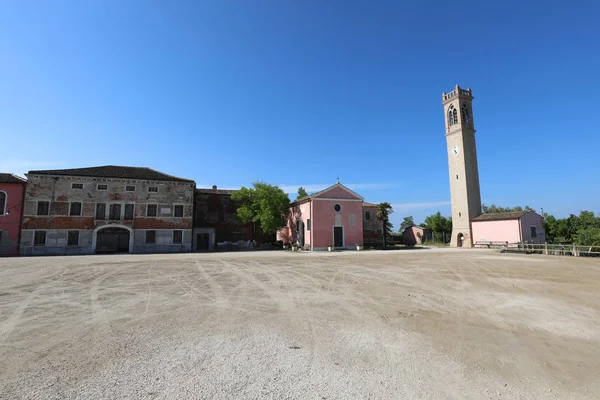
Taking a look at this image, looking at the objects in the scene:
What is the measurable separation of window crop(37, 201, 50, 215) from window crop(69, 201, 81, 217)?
70.9 inches

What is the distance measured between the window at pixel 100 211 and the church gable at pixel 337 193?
70.2ft

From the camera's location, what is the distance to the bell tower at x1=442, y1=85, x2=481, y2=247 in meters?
38.0

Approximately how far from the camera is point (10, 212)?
27.0m

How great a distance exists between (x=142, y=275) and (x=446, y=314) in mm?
12008

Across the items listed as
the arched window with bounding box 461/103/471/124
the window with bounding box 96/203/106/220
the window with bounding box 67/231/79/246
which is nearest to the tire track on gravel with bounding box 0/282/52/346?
the window with bounding box 96/203/106/220

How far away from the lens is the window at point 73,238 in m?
28.1

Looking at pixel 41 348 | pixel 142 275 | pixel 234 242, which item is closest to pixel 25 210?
pixel 234 242

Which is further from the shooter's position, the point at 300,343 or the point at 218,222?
the point at 218,222

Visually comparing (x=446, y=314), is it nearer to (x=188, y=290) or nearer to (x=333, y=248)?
(x=188, y=290)

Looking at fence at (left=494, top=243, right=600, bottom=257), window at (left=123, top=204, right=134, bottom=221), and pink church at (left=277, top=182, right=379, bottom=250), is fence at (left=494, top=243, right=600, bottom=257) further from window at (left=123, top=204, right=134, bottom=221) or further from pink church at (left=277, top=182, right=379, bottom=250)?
window at (left=123, top=204, right=134, bottom=221)

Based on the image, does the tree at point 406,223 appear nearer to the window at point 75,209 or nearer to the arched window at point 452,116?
the arched window at point 452,116

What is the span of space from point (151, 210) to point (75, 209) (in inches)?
268

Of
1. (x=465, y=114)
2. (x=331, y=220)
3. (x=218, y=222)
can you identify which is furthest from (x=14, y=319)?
(x=465, y=114)

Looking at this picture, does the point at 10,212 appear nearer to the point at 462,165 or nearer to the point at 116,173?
the point at 116,173
